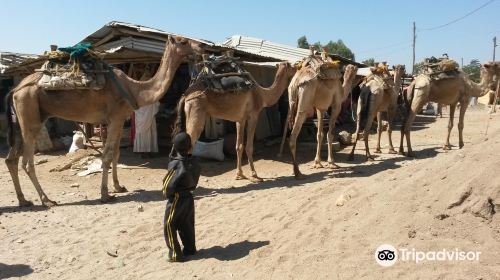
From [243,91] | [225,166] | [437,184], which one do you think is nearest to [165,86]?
[243,91]

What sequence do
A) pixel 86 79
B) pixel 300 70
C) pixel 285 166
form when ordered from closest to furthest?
pixel 86 79 < pixel 300 70 < pixel 285 166

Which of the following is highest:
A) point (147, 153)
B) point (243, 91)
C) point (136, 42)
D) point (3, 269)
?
point (136, 42)

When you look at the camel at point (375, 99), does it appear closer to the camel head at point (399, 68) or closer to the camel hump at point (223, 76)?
the camel head at point (399, 68)

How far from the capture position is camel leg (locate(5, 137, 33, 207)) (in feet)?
24.7

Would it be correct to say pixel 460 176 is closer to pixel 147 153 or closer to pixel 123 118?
pixel 123 118

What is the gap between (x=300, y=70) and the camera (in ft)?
32.2

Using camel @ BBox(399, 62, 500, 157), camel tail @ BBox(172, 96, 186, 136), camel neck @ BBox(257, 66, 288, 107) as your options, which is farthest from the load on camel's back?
camel @ BBox(399, 62, 500, 157)

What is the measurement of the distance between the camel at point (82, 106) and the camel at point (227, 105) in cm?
69

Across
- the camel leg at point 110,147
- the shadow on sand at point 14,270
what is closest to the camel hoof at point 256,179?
the camel leg at point 110,147

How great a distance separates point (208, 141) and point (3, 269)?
6.74 m

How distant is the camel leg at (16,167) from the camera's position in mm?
7523

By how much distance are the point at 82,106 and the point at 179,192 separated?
393 cm

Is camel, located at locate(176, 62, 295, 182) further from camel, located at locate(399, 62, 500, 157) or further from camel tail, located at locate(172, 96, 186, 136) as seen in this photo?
Answer: camel, located at locate(399, 62, 500, 157)

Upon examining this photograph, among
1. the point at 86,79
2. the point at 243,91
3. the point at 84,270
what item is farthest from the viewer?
the point at 243,91
